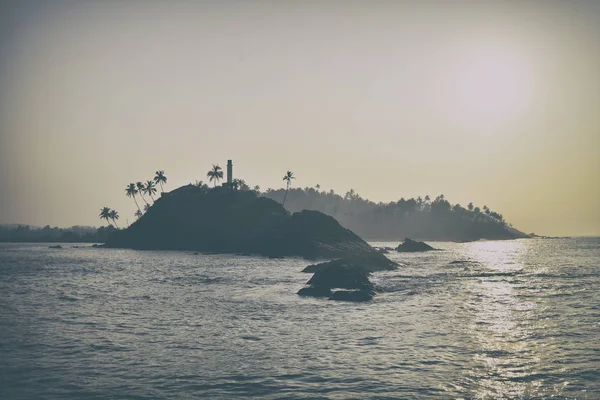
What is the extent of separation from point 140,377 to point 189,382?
222 cm

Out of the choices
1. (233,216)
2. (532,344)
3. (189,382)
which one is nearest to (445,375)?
(532,344)

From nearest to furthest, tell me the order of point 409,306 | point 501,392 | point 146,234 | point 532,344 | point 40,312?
point 501,392 → point 532,344 → point 40,312 → point 409,306 → point 146,234

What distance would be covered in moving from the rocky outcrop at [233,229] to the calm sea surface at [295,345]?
61.7 metres

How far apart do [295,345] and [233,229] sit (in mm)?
118567

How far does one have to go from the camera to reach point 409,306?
118ft

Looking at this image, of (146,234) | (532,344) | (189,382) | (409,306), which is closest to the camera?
(189,382)

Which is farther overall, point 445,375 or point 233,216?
point 233,216

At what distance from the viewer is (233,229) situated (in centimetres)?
13988

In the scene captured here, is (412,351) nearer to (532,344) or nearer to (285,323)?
(532,344)

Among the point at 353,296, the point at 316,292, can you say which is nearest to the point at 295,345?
the point at 353,296

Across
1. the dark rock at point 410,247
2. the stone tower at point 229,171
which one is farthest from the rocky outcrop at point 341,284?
the stone tower at point 229,171

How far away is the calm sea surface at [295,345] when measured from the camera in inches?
656

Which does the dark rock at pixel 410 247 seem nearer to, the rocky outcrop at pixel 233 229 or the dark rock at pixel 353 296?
the rocky outcrop at pixel 233 229

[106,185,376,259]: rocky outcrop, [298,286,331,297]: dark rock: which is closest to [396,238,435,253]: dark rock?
[106,185,376,259]: rocky outcrop
